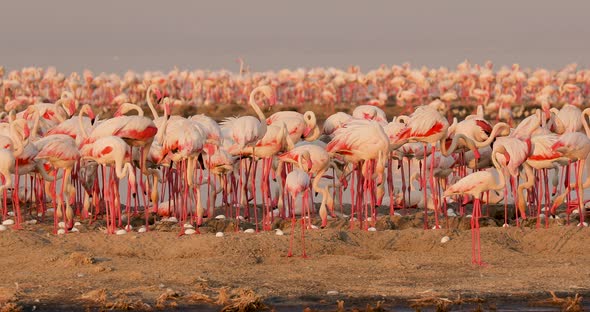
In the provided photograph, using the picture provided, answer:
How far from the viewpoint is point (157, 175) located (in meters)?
14.0

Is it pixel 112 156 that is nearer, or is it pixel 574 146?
pixel 112 156

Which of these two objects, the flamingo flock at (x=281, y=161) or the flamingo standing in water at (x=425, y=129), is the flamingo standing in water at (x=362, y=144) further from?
the flamingo standing in water at (x=425, y=129)

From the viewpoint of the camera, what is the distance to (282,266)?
10633mm

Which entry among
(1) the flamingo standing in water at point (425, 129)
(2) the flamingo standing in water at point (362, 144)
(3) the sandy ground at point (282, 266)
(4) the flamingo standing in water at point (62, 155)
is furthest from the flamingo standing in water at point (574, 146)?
(4) the flamingo standing in water at point (62, 155)

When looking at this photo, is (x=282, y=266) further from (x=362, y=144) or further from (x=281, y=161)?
(x=281, y=161)

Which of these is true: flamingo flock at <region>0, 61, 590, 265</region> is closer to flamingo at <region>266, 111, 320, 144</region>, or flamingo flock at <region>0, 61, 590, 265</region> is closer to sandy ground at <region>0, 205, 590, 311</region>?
flamingo at <region>266, 111, 320, 144</region>

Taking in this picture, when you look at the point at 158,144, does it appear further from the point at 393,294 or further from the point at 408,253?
the point at 393,294

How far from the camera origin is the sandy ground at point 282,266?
910 centimetres

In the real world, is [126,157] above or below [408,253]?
above

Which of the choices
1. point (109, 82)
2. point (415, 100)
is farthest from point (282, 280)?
point (109, 82)

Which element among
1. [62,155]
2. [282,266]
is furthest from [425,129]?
[62,155]

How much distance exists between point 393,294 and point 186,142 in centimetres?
375

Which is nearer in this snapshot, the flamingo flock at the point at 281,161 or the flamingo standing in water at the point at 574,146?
the flamingo standing in water at the point at 574,146

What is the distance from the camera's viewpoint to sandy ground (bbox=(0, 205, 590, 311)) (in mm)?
9102
